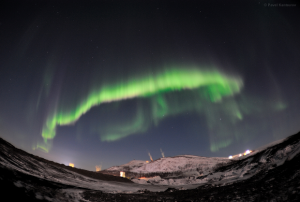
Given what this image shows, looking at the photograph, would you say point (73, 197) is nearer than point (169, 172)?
Yes

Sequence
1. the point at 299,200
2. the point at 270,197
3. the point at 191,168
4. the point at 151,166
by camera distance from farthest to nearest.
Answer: the point at 151,166, the point at 191,168, the point at 270,197, the point at 299,200

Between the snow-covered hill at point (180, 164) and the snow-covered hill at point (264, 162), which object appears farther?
the snow-covered hill at point (180, 164)

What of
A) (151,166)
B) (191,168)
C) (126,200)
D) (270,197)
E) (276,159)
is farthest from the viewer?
(151,166)

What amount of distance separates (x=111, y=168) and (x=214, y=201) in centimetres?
8781

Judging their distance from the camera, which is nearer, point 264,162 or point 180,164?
point 264,162

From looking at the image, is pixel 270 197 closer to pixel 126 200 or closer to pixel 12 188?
pixel 126 200

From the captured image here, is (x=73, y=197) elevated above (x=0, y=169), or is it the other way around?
(x=0, y=169)

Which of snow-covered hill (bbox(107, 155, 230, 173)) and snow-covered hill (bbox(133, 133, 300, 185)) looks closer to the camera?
snow-covered hill (bbox(133, 133, 300, 185))

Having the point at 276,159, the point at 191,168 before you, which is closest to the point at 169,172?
the point at 191,168

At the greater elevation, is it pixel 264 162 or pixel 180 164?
pixel 264 162

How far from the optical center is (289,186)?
27.8 feet

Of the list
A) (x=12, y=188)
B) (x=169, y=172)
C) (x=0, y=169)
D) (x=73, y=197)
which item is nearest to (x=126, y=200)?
(x=73, y=197)

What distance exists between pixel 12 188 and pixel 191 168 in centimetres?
6827

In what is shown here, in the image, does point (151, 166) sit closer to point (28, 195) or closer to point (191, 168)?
point (191, 168)
